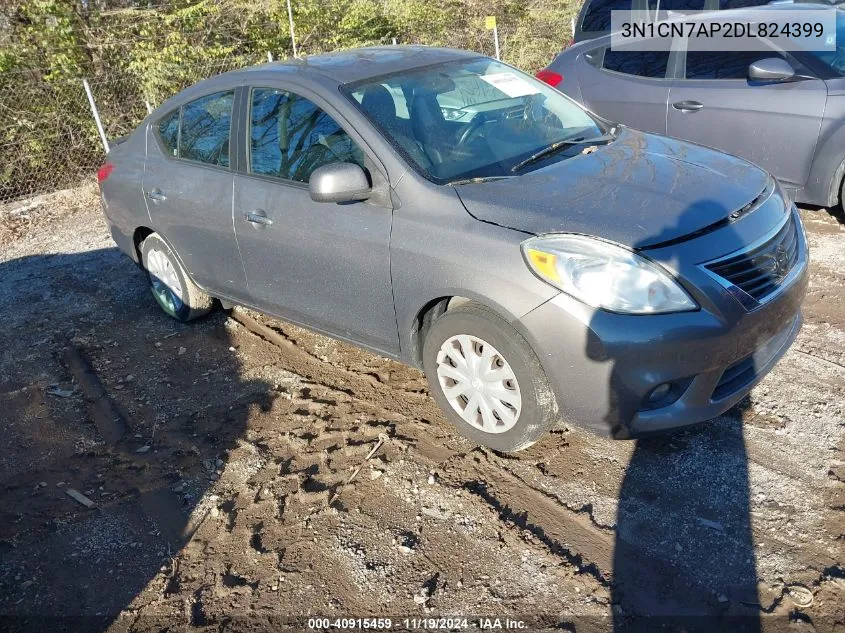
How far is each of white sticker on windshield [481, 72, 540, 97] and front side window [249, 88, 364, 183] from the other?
103cm

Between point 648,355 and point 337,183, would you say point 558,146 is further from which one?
point 648,355

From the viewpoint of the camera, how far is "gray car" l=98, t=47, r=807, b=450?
2.85 m

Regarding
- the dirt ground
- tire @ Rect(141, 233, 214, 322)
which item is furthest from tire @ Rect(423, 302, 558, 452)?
tire @ Rect(141, 233, 214, 322)

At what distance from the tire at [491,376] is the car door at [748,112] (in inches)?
136

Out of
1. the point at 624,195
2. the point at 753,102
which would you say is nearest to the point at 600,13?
the point at 753,102

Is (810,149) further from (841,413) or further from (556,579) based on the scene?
(556,579)

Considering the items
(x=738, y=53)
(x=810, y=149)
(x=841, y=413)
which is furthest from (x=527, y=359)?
(x=738, y=53)

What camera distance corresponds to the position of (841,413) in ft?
11.2

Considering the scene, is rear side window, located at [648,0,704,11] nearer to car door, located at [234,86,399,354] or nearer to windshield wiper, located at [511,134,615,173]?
windshield wiper, located at [511,134,615,173]

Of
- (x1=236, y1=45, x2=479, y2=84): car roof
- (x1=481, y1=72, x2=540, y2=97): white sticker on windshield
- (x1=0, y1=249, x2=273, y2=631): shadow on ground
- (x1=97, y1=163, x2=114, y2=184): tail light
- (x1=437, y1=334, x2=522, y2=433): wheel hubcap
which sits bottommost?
(x1=0, y1=249, x2=273, y2=631): shadow on ground

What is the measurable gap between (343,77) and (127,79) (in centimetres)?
813

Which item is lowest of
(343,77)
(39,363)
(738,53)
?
(39,363)

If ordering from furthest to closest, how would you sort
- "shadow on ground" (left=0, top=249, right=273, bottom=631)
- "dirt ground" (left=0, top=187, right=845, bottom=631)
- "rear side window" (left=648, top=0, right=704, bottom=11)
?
1. "rear side window" (left=648, top=0, right=704, bottom=11)
2. "shadow on ground" (left=0, top=249, right=273, bottom=631)
3. "dirt ground" (left=0, top=187, right=845, bottom=631)

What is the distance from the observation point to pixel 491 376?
127 inches
